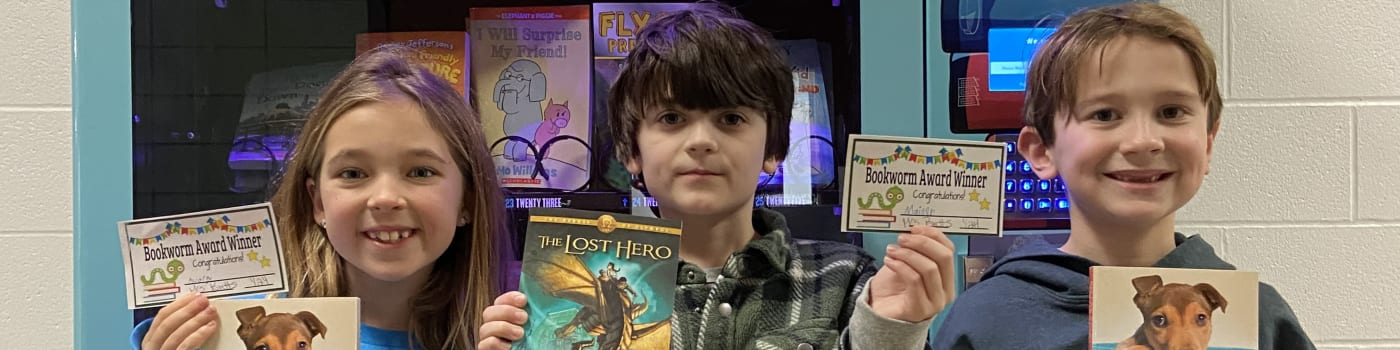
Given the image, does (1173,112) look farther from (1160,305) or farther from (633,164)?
(633,164)

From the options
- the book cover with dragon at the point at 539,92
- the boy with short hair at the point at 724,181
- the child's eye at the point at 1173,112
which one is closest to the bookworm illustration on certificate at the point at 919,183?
the boy with short hair at the point at 724,181

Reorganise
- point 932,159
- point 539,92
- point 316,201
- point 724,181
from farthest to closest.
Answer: point 539,92 → point 316,201 → point 724,181 → point 932,159

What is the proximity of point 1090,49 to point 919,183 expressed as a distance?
39 centimetres

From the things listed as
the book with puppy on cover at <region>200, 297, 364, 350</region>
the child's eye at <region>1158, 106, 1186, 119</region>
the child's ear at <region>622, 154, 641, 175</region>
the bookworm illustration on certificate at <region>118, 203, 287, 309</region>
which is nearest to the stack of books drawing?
the child's ear at <region>622, 154, 641, 175</region>

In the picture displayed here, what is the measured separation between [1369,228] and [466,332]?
6.19ft

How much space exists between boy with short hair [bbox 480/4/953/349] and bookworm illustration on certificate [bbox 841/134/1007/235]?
4.1 inches

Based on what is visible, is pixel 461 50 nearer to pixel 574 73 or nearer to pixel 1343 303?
pixel 574 73

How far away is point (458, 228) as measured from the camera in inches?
61.8

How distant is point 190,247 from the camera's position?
1340mm

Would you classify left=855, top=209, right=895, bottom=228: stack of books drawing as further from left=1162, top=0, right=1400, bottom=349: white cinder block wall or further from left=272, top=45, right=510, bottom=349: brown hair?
left=1162, top=0, right=1400, bottom=349: white cinder block wall

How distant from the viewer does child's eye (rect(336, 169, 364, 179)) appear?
1434 mm

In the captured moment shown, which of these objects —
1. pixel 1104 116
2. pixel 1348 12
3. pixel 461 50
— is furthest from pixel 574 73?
pixel 1348 12

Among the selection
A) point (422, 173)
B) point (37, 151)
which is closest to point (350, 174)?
point (422, 173)

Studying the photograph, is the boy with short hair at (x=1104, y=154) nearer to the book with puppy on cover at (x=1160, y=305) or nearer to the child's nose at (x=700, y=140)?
the book with puppy on cover at (x=1160, y=305)
